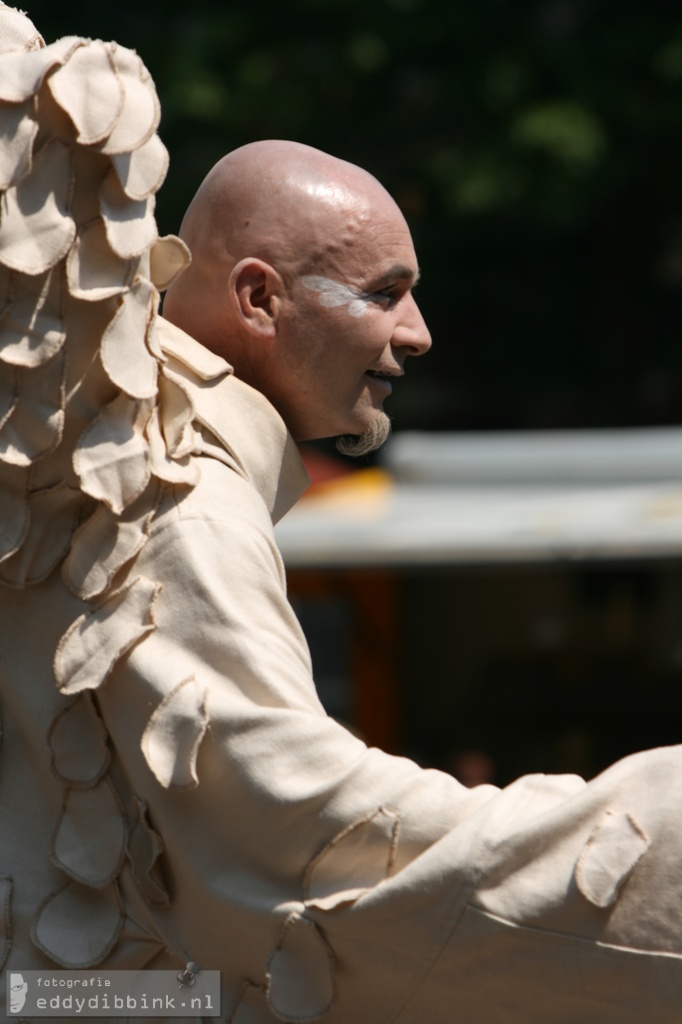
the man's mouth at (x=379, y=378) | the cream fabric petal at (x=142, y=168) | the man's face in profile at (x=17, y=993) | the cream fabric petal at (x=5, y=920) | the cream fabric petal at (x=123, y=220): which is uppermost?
the cream fabric petal at (x=142, y=168)

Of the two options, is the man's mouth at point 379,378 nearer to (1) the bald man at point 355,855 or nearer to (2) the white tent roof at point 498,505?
(1) the bald man at point 355,855

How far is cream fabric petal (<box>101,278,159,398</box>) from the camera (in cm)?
162

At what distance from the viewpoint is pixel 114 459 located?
164 centimetres

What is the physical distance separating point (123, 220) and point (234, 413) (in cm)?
30

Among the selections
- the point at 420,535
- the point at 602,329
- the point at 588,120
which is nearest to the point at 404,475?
the point at 420,535

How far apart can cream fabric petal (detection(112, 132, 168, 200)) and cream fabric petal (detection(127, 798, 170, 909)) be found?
0.65m

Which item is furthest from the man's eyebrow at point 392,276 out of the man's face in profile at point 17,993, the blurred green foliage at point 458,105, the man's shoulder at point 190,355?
the blurred green foliage at point 458,105

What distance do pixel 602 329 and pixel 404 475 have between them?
3.85 m

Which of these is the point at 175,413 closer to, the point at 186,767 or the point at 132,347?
the point at 132,347

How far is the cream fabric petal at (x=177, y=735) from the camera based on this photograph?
1.57 metres

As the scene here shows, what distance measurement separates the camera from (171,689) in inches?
62.8

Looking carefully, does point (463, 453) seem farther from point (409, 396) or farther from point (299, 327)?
point (299, 327)

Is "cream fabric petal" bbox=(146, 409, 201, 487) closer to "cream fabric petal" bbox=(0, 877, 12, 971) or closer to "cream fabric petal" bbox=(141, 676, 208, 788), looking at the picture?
"cream fabric petal" bbox=(141, 676, 208, 788)

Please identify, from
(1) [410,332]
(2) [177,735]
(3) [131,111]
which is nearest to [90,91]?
(3) [131,111]
